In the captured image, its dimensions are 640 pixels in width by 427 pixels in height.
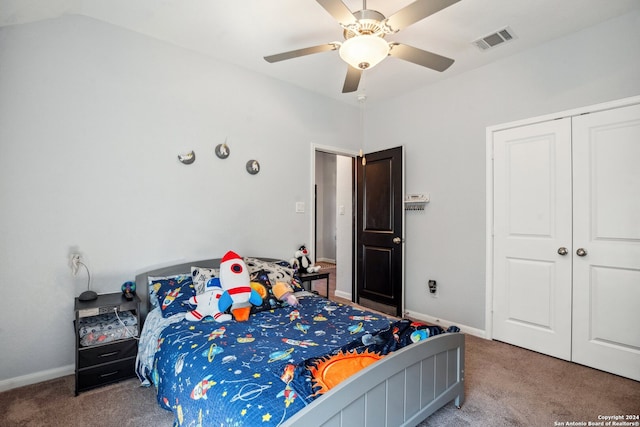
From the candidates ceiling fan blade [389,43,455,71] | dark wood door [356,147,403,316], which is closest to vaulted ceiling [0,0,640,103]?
ceiling fan blade [389,43,455,71]

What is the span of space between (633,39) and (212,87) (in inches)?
142

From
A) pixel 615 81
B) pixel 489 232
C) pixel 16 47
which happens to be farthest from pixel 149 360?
pixel 615 81

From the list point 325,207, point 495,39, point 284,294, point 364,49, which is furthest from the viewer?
point 325,207

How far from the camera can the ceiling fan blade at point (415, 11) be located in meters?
1.61

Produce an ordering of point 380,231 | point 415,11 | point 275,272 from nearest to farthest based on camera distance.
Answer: point 415,11
point 275,272
point 380,231

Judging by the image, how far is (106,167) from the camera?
101 inches

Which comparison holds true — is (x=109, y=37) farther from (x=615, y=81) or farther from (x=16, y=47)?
(x=615, y=81)

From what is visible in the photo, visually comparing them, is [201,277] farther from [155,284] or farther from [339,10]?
[339,10]

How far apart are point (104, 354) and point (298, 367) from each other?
175 cm

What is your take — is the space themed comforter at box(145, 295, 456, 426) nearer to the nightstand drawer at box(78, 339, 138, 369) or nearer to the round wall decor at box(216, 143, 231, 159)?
the nightstand drawer at box(78, 339, 138, 369)

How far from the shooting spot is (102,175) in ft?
8.37

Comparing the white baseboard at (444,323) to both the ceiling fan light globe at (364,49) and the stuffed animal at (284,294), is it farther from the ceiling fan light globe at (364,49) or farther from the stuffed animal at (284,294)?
the ceiling fan light globe at (364,49)

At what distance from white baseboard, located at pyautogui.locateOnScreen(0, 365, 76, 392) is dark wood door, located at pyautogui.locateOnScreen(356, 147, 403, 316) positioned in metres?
3.21

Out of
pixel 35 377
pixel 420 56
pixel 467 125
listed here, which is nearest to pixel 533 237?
pixel 467 125
